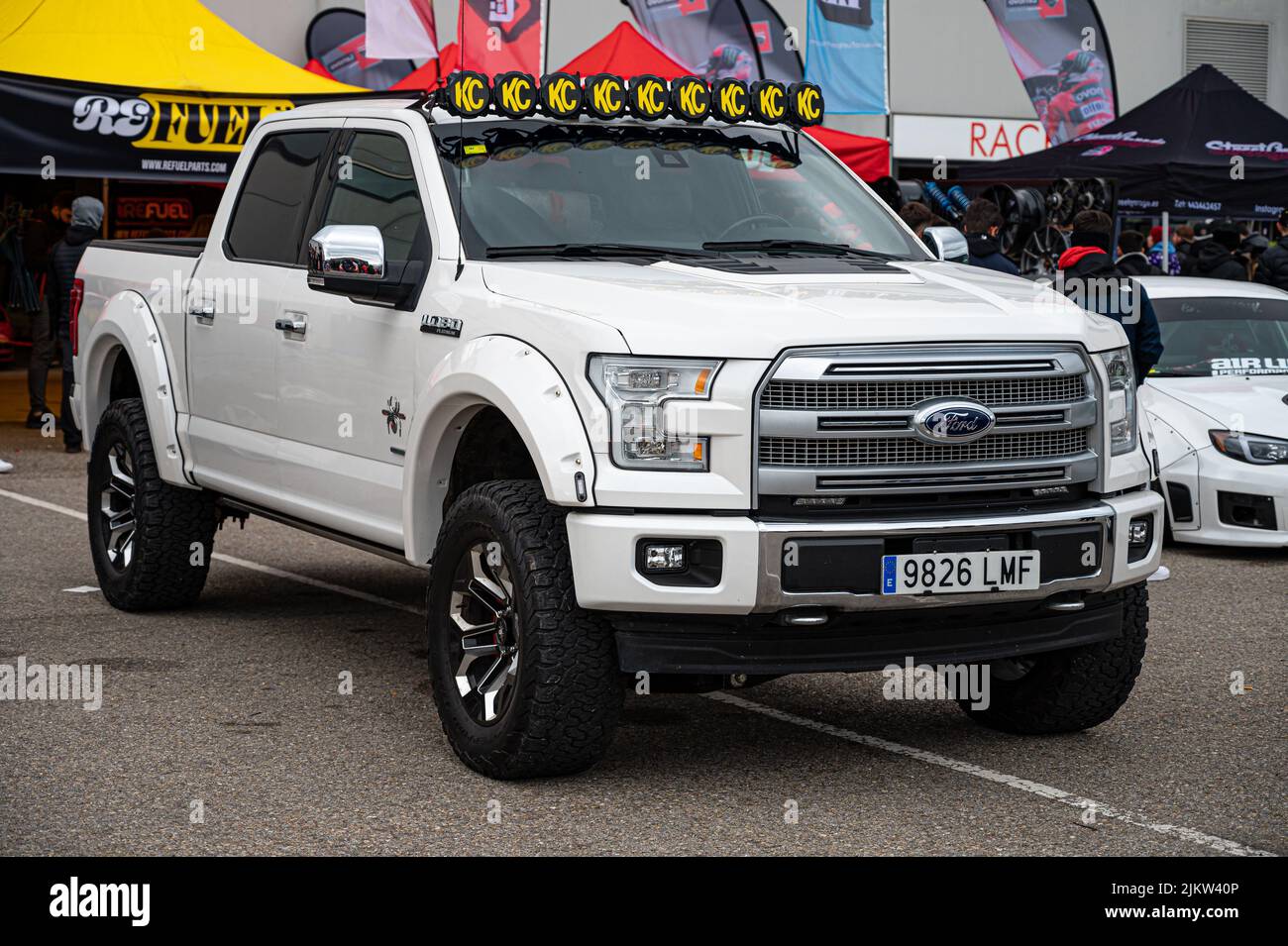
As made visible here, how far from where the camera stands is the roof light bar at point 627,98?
6.12 meters

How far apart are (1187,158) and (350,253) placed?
11670 mm

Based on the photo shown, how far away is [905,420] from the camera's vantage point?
15.8ft

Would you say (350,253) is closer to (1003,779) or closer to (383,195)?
(383,195)

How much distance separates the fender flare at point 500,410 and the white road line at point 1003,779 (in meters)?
1.38

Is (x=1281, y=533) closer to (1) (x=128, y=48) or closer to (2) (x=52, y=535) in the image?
(2) (x=52, y=535)

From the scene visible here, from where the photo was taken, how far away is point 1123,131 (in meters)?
16.2

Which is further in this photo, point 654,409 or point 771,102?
point 771,102

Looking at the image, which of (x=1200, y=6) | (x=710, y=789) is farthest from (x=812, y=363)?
(x=1200, y=6)

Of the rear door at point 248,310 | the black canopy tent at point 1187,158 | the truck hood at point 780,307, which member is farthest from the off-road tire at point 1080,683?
the black canopy tent at point 1187,158

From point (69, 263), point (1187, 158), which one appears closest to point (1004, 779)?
point (69, 263)

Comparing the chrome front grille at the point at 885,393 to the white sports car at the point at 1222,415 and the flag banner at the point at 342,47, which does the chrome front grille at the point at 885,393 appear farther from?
the flag banner at the point at 342,47

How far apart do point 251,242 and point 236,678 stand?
1.79 m

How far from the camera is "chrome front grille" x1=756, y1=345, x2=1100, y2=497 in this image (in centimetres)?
475

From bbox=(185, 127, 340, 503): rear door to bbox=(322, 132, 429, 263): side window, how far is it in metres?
0.23
